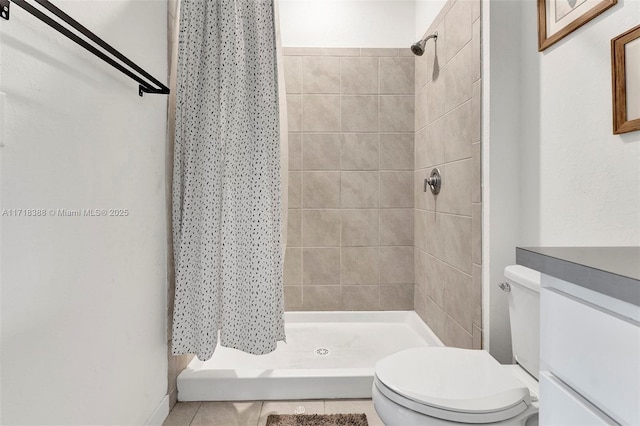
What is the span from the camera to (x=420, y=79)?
8.59ft

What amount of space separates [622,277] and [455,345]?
1601 mm

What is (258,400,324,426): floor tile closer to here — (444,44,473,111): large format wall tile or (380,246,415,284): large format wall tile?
(380,246,415,284): large format wall tile

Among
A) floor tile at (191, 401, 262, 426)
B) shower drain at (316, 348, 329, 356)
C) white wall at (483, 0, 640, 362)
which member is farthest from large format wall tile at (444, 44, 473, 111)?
floor tile at (191, 401, 262, 426)

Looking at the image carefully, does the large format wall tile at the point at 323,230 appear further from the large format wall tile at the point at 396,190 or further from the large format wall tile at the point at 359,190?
the large format wall tile at the point at 396,190

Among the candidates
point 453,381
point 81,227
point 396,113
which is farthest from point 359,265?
point 81,227

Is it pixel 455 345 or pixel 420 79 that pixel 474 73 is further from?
pixel 455 345

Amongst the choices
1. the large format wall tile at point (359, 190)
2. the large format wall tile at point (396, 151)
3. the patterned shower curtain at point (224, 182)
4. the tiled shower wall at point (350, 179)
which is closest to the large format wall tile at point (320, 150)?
the tiled shower wall at point (350, 179)

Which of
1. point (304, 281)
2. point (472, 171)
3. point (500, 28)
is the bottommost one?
point (304, 281)

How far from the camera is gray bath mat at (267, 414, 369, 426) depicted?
1615 millimetres

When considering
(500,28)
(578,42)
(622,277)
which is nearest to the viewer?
(622,277)

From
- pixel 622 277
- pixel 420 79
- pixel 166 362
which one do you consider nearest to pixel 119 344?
pixel 166 362

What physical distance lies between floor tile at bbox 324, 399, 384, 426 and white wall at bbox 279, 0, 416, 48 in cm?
231

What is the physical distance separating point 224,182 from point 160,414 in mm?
1015

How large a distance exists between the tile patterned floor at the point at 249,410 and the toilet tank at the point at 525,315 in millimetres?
686
